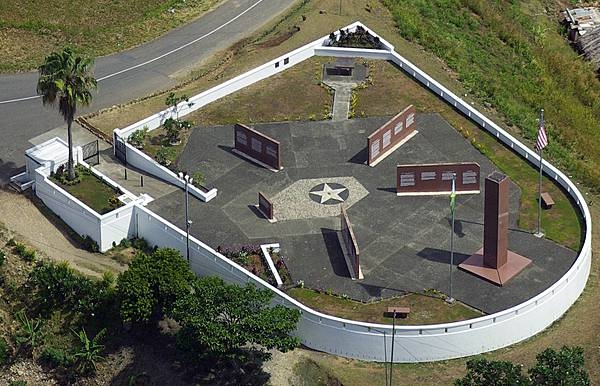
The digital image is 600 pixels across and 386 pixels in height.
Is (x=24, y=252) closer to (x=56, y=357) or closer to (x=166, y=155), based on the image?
(x=56, y=357)

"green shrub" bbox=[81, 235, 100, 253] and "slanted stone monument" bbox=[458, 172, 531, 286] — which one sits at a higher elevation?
"slanted stone monument" bbox=[458, 172, 531, 286]

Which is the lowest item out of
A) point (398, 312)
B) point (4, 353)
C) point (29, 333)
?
point (4, 353)

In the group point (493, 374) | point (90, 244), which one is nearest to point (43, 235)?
point (90, 244)

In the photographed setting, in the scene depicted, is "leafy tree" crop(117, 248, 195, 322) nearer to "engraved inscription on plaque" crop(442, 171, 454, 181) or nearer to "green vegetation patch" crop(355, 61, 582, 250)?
"engraved inscription on plaque" crop(442, 171, 454, 181)

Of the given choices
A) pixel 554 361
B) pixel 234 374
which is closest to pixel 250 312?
pixel 234 374

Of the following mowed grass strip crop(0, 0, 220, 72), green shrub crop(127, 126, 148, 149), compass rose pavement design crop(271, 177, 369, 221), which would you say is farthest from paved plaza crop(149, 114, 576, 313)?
mowed grass strip crop(0, 0, 220, 72)

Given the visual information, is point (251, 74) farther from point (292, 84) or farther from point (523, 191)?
point (523, 191)
